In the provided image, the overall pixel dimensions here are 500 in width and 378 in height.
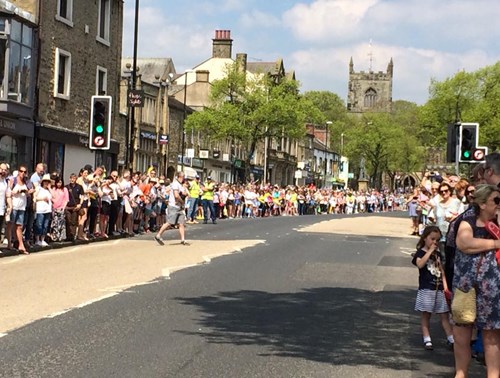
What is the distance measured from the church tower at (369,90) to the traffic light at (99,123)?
500 feet

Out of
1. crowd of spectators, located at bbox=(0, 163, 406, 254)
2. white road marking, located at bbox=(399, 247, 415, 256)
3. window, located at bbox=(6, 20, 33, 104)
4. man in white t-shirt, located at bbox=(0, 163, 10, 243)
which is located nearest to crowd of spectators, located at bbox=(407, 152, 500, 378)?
man in white t-shirt, located at bbox=(0, 163, 10, 243)

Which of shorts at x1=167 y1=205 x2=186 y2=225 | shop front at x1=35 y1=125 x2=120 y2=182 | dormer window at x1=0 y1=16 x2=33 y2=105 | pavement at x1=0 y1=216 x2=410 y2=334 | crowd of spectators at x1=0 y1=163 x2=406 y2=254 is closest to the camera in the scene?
pavement at x1=0 y1=216 x2=410 y2=334

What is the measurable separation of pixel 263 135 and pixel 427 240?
Result: 53.6 m

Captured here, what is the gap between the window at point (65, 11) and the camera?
1236 inches

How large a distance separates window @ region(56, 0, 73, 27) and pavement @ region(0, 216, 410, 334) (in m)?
13.4

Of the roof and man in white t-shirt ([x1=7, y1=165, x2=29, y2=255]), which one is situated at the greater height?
the roof

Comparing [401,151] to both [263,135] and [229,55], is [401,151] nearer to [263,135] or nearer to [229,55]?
[229,55]

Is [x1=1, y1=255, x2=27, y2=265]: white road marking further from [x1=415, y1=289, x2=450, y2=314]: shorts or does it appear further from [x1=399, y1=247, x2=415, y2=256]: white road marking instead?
[x1=399, y1=247, x2=415, y2=256]: white road marking

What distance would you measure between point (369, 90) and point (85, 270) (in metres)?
163

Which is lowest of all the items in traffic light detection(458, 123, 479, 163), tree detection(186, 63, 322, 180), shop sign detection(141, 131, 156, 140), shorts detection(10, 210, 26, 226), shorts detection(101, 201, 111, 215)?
shorts detection(10, 210, 26, 226)

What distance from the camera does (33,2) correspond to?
29.5m

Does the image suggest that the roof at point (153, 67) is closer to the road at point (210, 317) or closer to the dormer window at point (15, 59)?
the dormer window at point (15, 59)

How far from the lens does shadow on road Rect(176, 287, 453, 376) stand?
764cm

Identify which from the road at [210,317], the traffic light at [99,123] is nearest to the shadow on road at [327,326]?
the road at [210,317]
